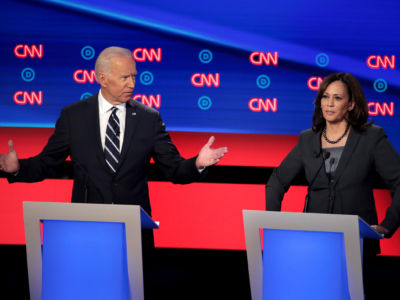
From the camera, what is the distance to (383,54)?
4.06 metres

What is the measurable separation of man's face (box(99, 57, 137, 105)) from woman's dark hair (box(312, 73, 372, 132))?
988mm

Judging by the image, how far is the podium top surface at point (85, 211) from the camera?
77.5 inches

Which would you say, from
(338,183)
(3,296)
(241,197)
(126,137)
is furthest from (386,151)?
(3,296)

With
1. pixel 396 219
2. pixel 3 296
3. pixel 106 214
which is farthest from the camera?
pixel 3 296

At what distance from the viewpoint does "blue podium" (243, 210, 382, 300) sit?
191 cm

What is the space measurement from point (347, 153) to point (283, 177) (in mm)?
407

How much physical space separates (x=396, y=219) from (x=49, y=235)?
158 cm

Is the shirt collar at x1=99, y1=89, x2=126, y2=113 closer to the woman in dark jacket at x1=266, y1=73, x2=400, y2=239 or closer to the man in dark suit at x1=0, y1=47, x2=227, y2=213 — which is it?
the man in dark suit at x1=0, y1=47, x2=227, y2=213

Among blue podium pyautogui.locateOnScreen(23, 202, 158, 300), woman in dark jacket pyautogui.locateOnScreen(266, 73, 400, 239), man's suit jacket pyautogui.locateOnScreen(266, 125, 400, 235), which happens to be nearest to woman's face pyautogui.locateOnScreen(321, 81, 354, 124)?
woman in dark jacket pyautogui.locateOnScreen(266, 73, 400, 239)

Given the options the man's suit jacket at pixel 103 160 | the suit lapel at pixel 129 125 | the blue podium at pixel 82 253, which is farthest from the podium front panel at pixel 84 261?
the suit lapel at pixel 129 125

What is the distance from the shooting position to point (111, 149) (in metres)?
2.88

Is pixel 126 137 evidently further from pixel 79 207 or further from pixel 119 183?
pixel 79 207

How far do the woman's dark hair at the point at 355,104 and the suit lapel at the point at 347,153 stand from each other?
5 centimetres

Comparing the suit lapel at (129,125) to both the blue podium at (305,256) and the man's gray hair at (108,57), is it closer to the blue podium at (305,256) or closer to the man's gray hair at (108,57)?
the man's gray hair at (108,57)
